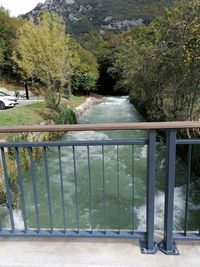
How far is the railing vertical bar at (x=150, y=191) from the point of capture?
214 cm

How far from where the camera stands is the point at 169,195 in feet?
7.29

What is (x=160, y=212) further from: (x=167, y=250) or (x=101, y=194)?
(x=167, y=250)

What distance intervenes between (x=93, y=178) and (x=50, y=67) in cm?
882

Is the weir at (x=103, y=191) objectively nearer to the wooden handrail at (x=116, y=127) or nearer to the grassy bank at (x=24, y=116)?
the wooden handrail at (x=116, y=127)

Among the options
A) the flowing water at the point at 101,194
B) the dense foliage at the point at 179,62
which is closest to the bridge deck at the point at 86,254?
the flowing water at the point at 101,194

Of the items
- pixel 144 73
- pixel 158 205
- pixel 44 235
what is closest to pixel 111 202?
pixel 158 205

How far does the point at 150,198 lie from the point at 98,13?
8204cm

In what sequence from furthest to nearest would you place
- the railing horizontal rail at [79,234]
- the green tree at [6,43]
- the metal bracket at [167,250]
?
the green tree at [6,43] < the railing horizontal rail at [79,234] < the metal bracket at [167,250]

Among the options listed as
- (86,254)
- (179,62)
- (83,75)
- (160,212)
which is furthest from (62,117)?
(83,75)

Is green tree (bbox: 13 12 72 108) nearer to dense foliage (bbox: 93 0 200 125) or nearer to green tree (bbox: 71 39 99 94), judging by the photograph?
dense foliage (bbox: 93 0 200 125)

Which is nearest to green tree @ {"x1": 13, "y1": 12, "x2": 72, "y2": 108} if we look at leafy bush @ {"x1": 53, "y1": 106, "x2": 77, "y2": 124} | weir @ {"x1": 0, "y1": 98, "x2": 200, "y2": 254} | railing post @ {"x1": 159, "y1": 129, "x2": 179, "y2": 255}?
leafy bush @ {"x1": 53, "y1": 106, "x2": 77, "y2": 124}

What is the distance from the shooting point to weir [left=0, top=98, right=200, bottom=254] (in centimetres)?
219

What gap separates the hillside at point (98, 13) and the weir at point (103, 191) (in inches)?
2259

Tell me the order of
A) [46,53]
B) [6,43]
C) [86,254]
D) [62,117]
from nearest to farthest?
[86,254] → [62,117] → [46,53] → [6,43]
